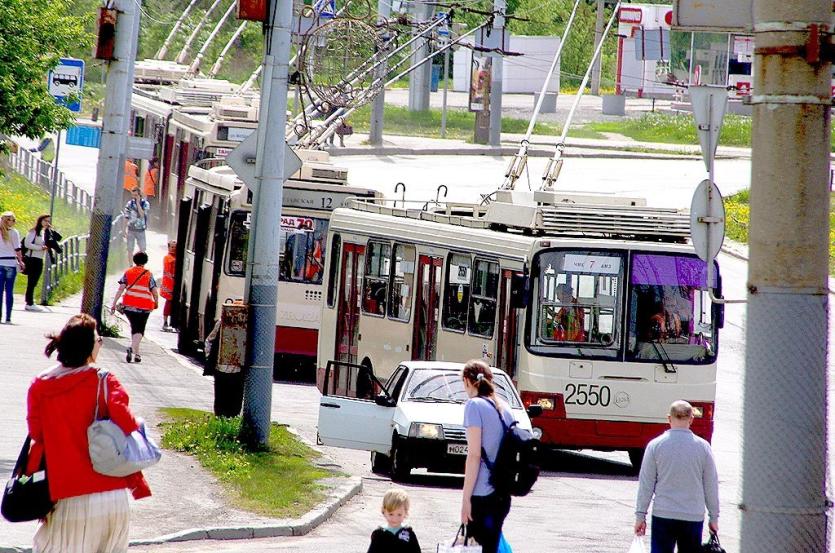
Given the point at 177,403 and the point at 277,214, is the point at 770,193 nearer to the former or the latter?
the point at 277,214

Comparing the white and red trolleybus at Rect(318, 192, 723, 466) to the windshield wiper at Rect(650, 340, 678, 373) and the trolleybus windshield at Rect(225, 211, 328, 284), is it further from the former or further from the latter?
the trolleybus windshield at Rect(225, 211, 328, 284)

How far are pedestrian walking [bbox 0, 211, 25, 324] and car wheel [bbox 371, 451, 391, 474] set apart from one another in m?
9.98

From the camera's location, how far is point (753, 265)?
6695 millimetres

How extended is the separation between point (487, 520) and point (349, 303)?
38.9ft

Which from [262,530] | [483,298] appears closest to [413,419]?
[483,298]

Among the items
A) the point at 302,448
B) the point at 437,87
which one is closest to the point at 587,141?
the point at 437,87

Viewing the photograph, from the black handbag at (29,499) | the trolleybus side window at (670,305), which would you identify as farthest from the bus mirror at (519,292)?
the black handbag at (29,499)

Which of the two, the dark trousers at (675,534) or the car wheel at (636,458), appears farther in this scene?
the car wheel at (636,458)

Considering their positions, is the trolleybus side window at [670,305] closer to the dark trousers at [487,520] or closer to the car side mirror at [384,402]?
the car side mirror at [384,402]

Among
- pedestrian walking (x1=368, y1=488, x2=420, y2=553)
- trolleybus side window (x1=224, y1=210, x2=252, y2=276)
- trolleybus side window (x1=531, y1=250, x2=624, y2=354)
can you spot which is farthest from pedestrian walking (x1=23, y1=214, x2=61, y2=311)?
pedestrian walking (x1=368, y1=488, x2=420, y2=553)

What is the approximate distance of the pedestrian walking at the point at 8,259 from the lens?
80.5 ft

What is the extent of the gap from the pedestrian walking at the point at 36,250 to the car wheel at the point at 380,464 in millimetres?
11630

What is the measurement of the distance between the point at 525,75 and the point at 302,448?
64958 mm

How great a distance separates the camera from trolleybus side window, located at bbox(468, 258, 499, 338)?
1798 centimetres
